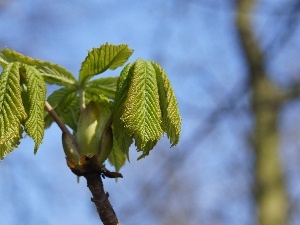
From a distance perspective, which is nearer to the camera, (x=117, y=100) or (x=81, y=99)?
(x=117, y=100)

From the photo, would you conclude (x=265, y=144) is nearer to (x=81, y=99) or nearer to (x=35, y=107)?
(x=81, y=99)

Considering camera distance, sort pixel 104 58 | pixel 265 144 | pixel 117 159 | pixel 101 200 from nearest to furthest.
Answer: pixel 101 200 < pixel 104 58 < pixel 117 159 < pixel 265 144

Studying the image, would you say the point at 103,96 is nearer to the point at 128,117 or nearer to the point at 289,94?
the point at 128,117

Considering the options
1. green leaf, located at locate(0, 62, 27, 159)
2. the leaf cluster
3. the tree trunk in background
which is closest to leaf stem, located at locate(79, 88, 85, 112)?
the leaf cluster

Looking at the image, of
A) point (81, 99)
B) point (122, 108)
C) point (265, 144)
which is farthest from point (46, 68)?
point (265, 144)

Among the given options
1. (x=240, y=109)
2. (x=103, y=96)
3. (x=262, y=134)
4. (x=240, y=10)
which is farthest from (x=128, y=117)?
(x=240, y=10)

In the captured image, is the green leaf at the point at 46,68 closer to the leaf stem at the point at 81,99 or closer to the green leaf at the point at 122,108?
the leaf stem at the point at 81,99
